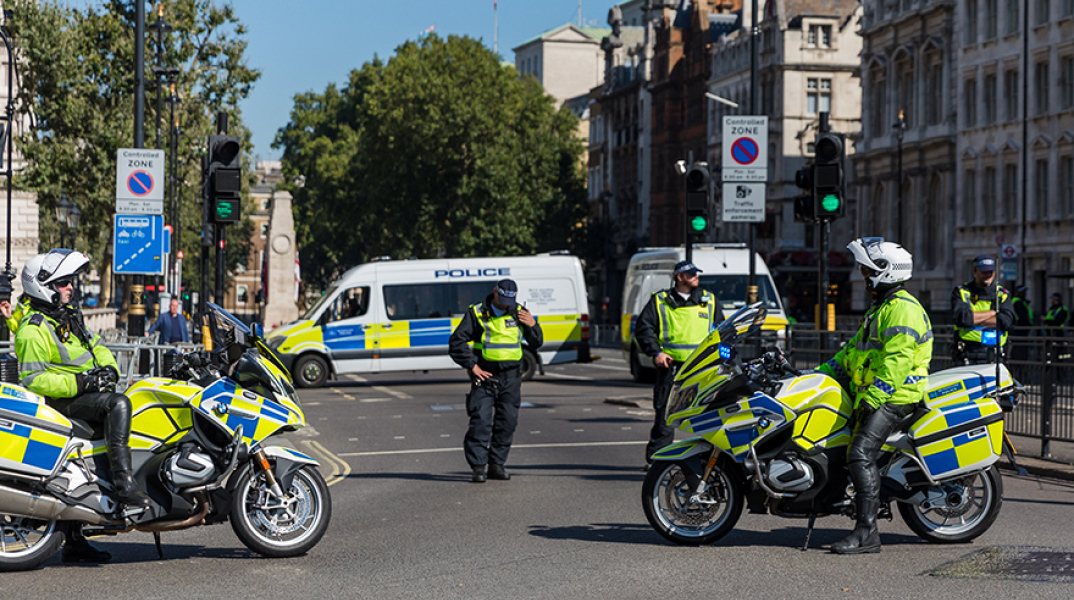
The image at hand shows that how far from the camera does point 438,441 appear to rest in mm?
17484

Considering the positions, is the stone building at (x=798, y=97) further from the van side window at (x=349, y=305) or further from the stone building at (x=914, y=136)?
the van side window at (x=349, y=305)

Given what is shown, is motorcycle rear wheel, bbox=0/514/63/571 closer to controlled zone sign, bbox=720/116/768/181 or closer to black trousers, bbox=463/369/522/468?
black trousers, bbox=463/369/522/468

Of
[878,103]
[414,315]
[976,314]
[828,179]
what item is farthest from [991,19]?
[976,314]

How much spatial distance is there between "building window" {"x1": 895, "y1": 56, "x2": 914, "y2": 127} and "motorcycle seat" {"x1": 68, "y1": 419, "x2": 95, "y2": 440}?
5906cm

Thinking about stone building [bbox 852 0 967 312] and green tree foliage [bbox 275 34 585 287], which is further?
green tree foliage [bbox 275 34 585 287]

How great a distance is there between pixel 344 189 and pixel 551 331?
182ft

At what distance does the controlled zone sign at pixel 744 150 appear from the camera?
21.8 meters

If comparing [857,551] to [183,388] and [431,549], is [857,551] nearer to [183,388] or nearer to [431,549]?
[431,549]

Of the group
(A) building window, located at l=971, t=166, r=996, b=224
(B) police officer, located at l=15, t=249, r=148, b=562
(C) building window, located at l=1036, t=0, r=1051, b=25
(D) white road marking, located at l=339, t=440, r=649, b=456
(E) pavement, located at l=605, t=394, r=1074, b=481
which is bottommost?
(D) white road marking, located at l=339, t=440, r=649, b=456

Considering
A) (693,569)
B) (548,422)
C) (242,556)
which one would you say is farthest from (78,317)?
(548,422)

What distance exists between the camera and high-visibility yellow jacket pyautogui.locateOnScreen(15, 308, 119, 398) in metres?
8.69

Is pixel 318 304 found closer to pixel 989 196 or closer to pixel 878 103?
pixel 989 196

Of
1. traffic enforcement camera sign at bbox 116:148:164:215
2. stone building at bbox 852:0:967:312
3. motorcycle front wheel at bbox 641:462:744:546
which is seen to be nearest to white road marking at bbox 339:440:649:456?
traffic enforcement camera sign at bbox 116:148:164:215

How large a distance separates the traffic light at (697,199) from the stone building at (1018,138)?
29731 millimetres
